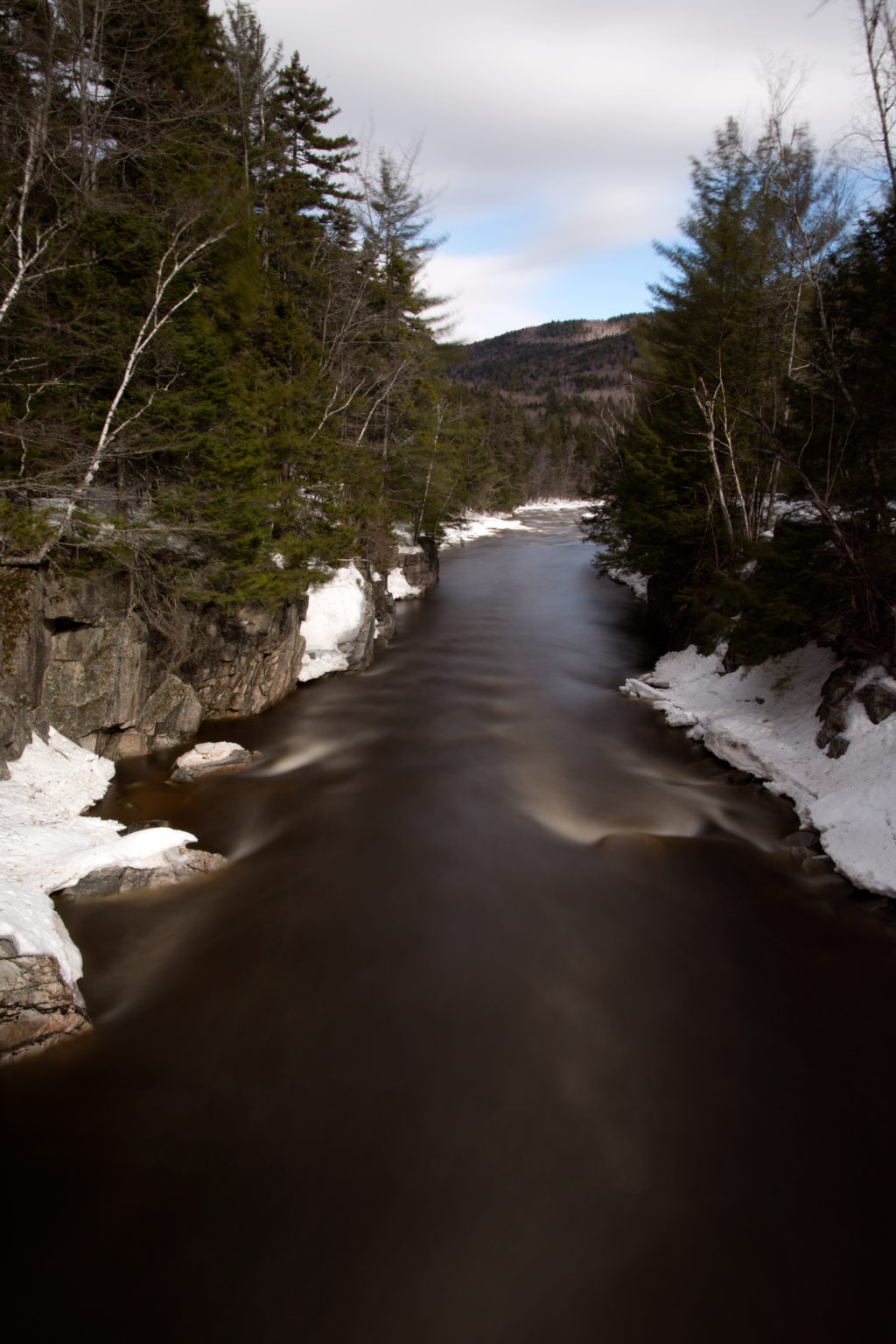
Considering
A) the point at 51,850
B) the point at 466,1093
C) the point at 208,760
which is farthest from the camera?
the point at 208,760

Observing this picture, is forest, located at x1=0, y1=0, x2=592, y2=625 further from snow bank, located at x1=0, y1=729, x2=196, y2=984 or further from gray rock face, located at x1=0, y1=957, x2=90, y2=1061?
gray rock face, located at x1=0, y1=957, x2=90, y2=1061

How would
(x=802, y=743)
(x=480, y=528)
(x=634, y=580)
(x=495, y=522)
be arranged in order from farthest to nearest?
(x=495, y=522), (x=480, y=528), (x=634, y=580), (x=802, y=743)

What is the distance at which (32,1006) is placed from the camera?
471cm

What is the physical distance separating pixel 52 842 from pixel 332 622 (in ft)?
29.7

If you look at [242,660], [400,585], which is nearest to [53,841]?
[242,660]

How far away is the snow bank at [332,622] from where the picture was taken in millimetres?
14352

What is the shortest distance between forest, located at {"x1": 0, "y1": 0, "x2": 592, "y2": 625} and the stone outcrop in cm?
463

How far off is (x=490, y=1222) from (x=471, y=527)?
1924 inches

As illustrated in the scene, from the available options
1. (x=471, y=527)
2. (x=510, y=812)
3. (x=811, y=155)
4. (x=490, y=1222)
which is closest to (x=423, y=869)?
(x=510, y=812)

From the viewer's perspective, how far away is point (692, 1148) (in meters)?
4.22

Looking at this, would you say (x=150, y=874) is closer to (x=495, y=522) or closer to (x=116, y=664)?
(x=116, y=664)

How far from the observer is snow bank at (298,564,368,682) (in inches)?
565

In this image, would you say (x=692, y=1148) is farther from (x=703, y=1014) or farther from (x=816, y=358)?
(x=816, y=358)

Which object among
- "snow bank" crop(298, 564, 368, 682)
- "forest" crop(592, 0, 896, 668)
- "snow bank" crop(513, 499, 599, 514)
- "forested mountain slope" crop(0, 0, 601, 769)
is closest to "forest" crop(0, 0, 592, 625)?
"forested mountain slope" crop(0, 0, 601, 769)
